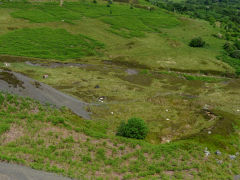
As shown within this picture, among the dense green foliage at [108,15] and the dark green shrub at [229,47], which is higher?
the dense green foliage at [108,15]

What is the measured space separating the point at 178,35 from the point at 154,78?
5560 cm

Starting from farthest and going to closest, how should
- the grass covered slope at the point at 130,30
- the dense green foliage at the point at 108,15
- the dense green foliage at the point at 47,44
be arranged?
the dense green foliage at the point at 108,15 < the grass covered slope at the point at 130,30 < the dense green foliage at the point at 47,44

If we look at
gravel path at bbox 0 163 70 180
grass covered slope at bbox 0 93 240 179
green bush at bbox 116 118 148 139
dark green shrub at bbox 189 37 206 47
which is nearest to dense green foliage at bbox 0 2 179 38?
dark green shrub at bbox 189 37 206 47

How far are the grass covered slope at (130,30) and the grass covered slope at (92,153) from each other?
1683 inches

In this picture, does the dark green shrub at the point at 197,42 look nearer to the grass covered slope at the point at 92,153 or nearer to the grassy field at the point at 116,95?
the grassy field at the point at 116,95

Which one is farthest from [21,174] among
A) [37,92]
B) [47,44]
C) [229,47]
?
[229,47]

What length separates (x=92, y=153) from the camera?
2625 centimetres

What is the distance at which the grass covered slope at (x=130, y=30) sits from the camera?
77250 millimetres

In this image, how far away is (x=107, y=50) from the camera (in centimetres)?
8000

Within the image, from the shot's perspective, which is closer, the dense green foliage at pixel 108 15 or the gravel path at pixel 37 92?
the gravel path at pixel 37 92

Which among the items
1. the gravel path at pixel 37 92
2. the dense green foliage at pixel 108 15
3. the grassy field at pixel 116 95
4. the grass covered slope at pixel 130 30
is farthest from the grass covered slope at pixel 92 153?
the dense green foliage at pixel 108 15

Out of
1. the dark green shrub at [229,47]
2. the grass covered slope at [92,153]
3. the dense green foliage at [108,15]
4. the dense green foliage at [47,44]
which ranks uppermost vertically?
the dense green foliage at [108,15]

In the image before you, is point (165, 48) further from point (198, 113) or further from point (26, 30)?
point (26, 30)

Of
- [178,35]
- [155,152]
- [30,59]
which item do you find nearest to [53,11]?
[30,59]
